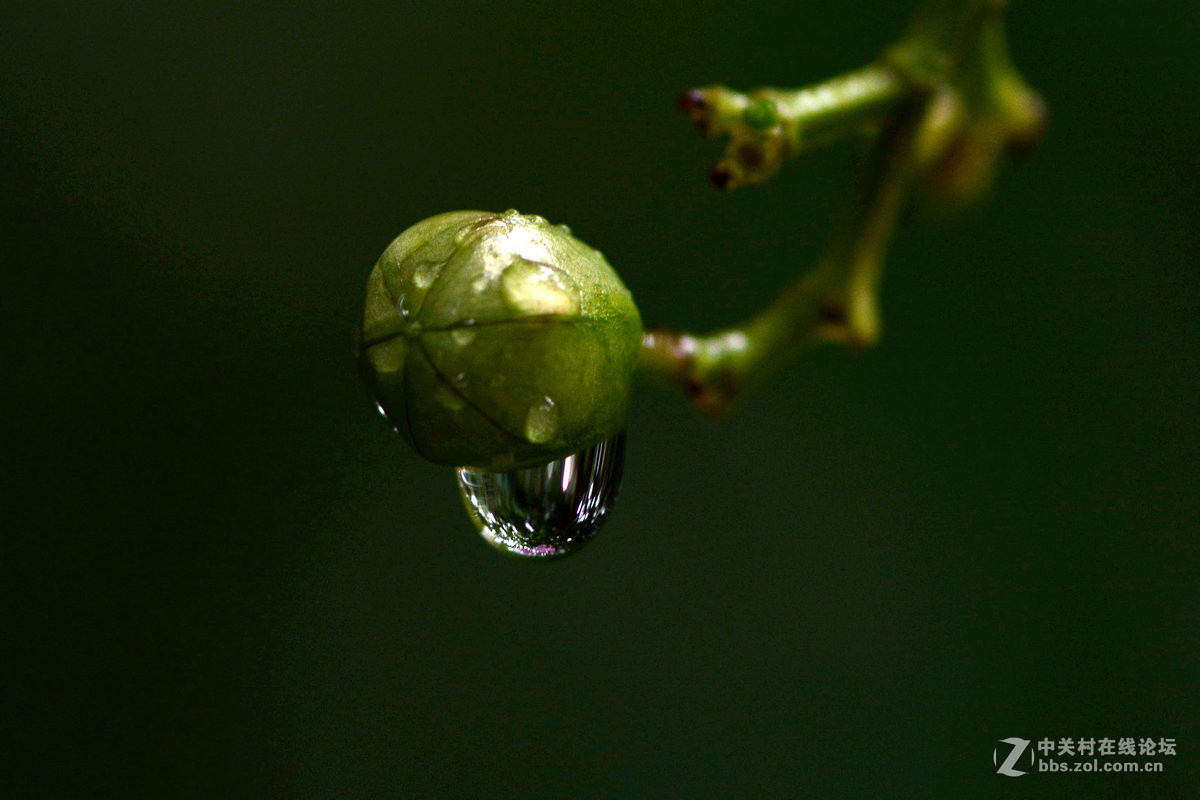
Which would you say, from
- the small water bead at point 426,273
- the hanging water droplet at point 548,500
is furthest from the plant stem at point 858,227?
the small water bead at point 426,273

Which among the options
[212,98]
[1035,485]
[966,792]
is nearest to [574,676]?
[966,792]

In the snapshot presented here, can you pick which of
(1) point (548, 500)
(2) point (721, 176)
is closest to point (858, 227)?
(2) point (721, 176)

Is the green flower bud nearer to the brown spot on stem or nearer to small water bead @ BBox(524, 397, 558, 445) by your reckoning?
small water bead @ BBox(524, 397, 558, 445)


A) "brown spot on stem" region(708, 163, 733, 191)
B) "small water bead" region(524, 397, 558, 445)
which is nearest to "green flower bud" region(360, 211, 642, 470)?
"small water bead" region(524, 397, 558, 445)

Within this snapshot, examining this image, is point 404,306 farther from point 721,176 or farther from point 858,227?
point 858,227

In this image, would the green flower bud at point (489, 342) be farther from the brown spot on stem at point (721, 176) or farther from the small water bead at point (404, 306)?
the brown spot on stem at point (721, 176)
